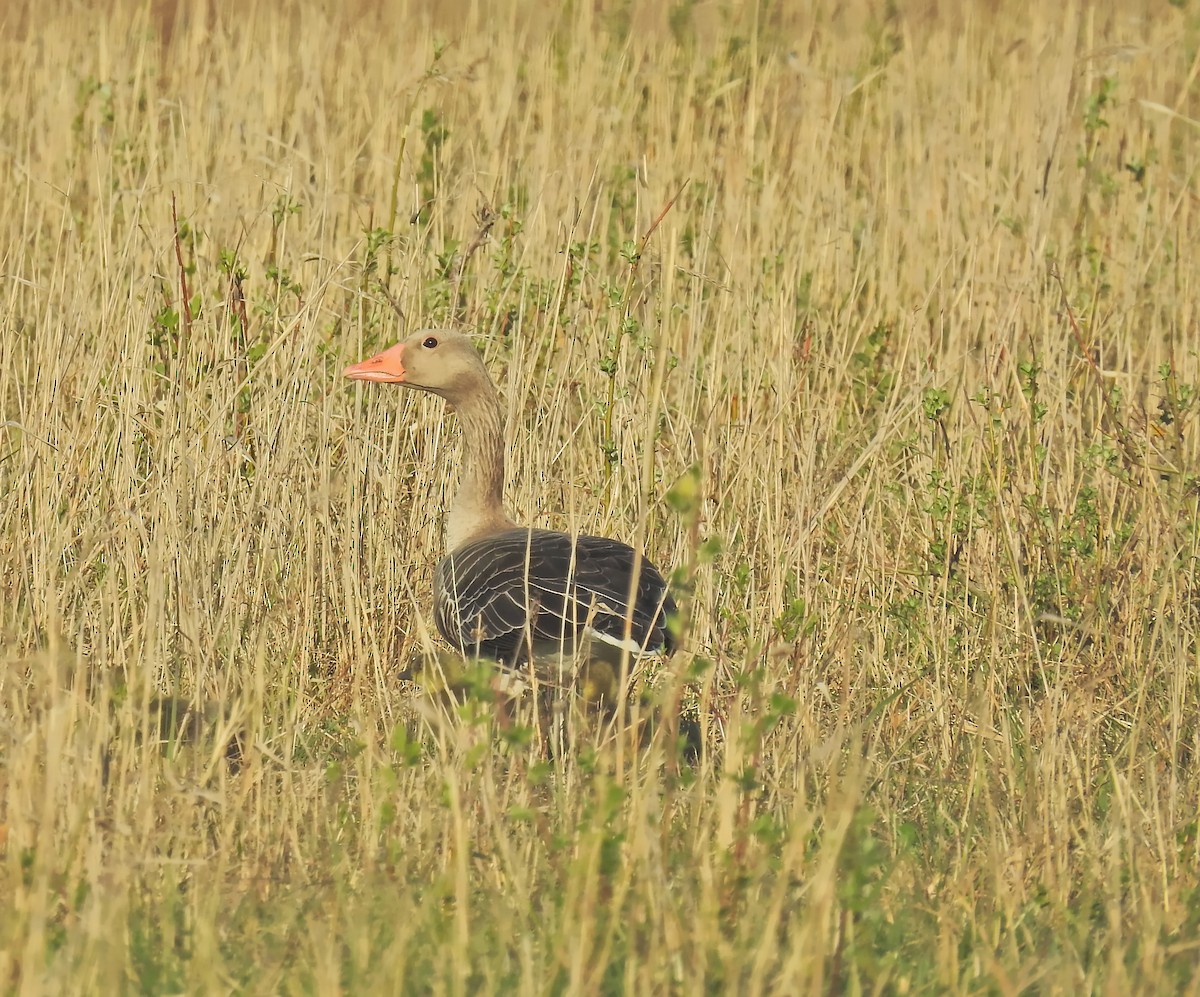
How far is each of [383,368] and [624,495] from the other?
0.85 metres

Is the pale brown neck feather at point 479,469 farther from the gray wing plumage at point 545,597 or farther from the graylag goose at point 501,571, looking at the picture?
the gray wing plumage at point 545,597

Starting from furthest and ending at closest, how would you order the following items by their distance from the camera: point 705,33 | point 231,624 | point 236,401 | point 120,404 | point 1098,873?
point 705,33 < point 236,401 < point 120,404 < point 231,624 < point 1098,873

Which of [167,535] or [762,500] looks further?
[762,500]

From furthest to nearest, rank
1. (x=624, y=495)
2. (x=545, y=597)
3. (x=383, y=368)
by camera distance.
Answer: (x=624, y=495)
(x=383, y=368)
(x=545, y=597)

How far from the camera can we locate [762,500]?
4.95 metres

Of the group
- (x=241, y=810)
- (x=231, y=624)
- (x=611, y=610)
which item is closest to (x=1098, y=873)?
(x=611, y=610)

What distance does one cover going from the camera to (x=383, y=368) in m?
4.93

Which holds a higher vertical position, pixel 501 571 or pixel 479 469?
pixel 479 469

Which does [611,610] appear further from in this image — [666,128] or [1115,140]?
[1115,140]

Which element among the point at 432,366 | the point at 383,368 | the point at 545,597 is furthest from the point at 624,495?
the point at 545,597

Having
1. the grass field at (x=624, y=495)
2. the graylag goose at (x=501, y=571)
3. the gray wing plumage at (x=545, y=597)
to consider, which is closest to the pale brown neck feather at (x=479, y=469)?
the graylag goose at (x=501, y=571)

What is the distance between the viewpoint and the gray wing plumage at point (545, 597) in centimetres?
411

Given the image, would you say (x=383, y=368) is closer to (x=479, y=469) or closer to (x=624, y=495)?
(x=479, y=469)

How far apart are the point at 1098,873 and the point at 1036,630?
68.1 inches
